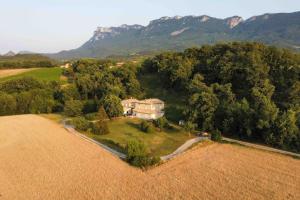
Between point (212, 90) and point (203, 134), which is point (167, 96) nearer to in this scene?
point (212, 90)

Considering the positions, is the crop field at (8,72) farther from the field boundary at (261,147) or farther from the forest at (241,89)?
the field boundary at (261,147)

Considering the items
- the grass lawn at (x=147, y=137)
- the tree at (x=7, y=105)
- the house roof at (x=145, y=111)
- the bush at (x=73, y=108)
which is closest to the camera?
the grass lawn at (x=147, y=137)

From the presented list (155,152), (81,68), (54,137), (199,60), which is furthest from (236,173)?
(81,68)

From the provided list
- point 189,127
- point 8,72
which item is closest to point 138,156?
point 189,127

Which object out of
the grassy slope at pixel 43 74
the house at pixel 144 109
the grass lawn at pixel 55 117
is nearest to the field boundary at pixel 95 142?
the grass lawn at pixel 55 117

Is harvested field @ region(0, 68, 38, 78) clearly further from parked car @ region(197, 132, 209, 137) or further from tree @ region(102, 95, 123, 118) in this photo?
parked car @ region(197, 132, 209, 137)

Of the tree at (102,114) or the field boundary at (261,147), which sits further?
the tree at (102,114)

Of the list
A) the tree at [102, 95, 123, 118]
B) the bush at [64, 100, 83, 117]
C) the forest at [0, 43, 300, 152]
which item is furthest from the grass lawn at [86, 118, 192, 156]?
the bush at [64, 100, 83, 117]
